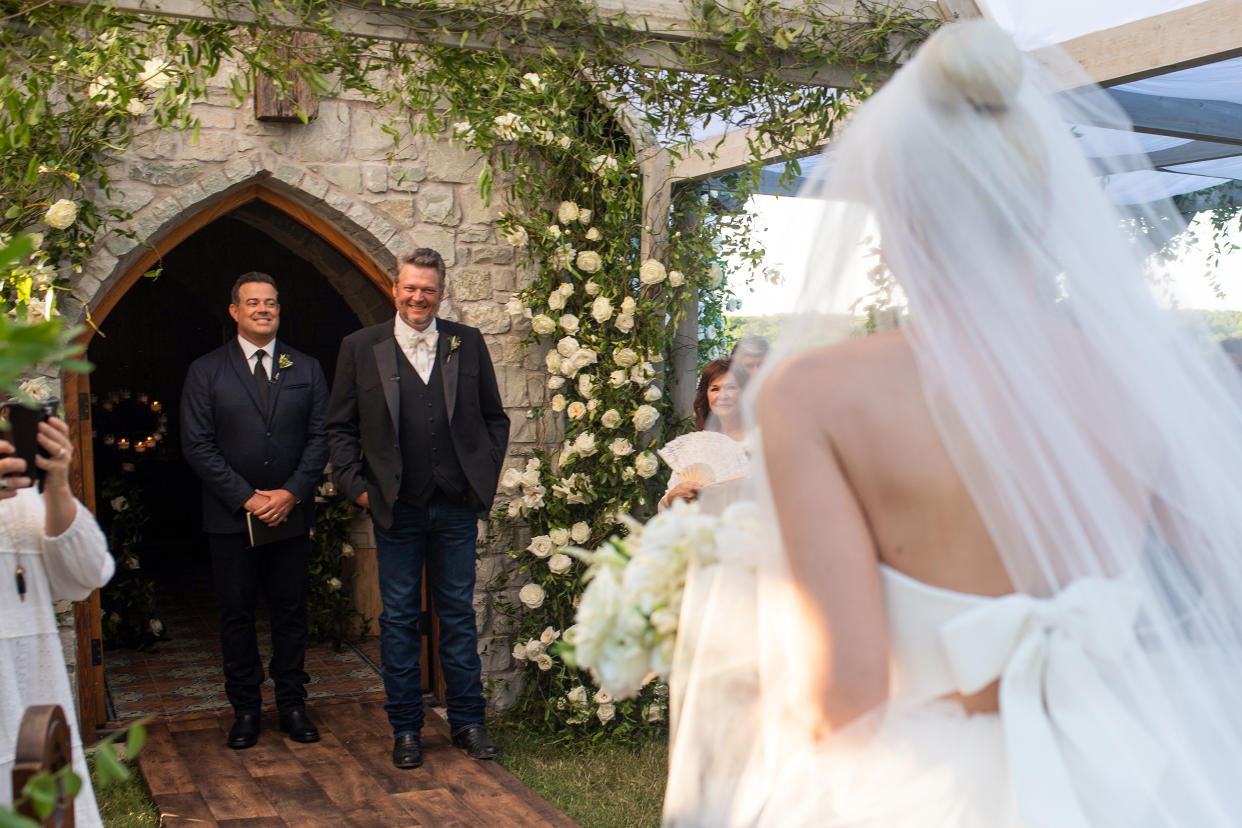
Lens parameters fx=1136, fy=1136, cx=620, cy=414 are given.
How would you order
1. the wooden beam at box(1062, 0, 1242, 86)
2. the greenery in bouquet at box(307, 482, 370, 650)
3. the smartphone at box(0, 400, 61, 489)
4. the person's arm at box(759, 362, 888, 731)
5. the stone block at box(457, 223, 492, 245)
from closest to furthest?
the person's arm at box(759, 362, 888, 731) < the smartphone at box(0, 400, 61, 489) < the wooden beam at box(1062, 0, 1242, 86) < the stone block at box(457, 223, 492, 245) < the greenery in bouquet at box(307, 482, 370, 650)

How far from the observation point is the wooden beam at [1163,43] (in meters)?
3.12

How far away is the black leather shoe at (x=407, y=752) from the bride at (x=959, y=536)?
121 inches

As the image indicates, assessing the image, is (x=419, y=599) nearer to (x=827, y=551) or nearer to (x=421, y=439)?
(x=421, y=439)

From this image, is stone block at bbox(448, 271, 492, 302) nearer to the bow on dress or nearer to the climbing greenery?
the climbing greenery

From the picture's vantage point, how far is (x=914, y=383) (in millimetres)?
1296

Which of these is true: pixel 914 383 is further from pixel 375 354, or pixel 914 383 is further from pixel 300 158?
pixel 300 158

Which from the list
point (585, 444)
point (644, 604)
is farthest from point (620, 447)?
point (644, 604)

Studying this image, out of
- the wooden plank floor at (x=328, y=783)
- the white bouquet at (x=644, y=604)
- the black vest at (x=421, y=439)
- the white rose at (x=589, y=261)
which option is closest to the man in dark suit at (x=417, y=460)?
the black vest at (x=421, y=439)

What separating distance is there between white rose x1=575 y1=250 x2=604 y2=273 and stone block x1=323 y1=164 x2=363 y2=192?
105 cm

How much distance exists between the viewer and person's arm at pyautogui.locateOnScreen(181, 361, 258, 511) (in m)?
4.45

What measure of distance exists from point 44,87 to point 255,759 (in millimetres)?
2602

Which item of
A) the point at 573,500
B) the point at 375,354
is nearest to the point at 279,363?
the point at 375,354

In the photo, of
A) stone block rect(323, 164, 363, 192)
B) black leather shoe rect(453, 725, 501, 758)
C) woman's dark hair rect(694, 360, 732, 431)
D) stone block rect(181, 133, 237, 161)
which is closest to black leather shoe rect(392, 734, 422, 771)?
black leather shoe rect(453, 725, 501, 758)

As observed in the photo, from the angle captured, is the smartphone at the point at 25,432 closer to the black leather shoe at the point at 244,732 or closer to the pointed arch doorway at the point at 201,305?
the pointed arch doorway at the point at 201,305
